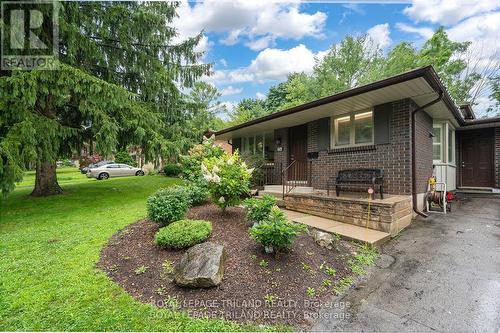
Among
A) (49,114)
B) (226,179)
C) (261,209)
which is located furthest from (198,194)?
(49,114)

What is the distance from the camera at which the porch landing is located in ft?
13.9

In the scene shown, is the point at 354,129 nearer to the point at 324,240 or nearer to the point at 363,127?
the point at 363,127

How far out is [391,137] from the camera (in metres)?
6.00

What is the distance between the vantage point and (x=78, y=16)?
7.54 m

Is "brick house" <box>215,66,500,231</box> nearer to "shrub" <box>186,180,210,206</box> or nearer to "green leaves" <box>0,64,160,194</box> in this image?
"shrub" <box>186,180,210,206</box>

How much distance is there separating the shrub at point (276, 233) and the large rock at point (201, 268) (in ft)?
1.95

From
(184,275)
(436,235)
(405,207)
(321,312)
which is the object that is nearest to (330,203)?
(405,207)

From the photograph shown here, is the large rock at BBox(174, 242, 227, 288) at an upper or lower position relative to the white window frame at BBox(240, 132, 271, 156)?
lower

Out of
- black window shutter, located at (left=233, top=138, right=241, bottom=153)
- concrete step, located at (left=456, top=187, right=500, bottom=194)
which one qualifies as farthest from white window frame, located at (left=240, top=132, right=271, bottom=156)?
concrete step, located at (left=456, top=187, right=500, bottom=194)

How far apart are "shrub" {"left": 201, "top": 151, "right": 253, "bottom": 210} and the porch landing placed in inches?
67.2

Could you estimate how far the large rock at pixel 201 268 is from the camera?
2721 millimetres

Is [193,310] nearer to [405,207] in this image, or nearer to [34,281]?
[34,281]

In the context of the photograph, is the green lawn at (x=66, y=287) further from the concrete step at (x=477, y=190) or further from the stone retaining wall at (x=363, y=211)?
the concrete step at (x=477, y=190)

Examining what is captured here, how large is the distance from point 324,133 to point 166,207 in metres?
5.55
